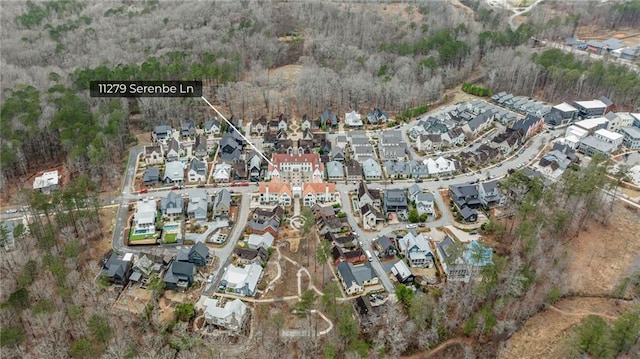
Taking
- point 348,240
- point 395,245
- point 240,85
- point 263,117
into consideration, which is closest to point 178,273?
point 348,240

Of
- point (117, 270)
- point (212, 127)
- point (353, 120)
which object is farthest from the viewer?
point (353, 120)

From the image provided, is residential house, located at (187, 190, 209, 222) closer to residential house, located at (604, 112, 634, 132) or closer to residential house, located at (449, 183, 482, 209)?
residential house, located at (449, 183, 482, 209)

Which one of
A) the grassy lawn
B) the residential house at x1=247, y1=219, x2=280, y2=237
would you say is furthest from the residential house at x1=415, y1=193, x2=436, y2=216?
the grassy lawn

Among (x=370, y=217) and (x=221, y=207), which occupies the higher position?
(x=370, y=217)

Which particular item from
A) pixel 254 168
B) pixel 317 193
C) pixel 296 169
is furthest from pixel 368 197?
pixel 254 168

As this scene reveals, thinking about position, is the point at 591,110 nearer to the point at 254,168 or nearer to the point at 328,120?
the point at 328,120
